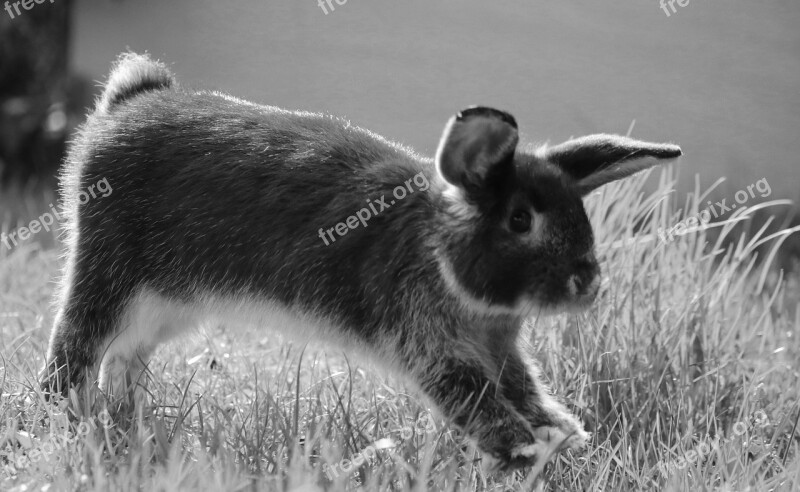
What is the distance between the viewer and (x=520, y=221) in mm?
3027

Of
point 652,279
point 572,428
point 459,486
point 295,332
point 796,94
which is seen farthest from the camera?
point 796,94

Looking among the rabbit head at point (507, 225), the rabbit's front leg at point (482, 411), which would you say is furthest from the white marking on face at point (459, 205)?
the rabbit's front leg at point (482, 411)

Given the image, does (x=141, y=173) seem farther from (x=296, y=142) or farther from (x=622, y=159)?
(x=622, y=159)

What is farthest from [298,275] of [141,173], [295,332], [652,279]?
[652,279]

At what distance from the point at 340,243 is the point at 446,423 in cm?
72

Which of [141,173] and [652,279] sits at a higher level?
[141,173]

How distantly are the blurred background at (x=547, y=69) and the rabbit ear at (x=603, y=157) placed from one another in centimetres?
283

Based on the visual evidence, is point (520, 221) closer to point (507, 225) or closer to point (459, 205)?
point (507, 225)

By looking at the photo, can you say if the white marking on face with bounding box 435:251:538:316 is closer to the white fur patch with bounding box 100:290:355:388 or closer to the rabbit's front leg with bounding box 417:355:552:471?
the rabbit's front leg with bounding box 417:355:552:471

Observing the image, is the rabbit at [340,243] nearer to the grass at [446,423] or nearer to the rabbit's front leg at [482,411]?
the rabbit's front leg at [482,411]

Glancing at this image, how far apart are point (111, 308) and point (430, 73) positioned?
3724 millimetres

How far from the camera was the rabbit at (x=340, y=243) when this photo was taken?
9.93 ft

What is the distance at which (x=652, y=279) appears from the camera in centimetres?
439

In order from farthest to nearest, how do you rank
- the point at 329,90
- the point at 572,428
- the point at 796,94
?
1. the point at 329,90
2. the point at 796,94
3. the point at 572,428
